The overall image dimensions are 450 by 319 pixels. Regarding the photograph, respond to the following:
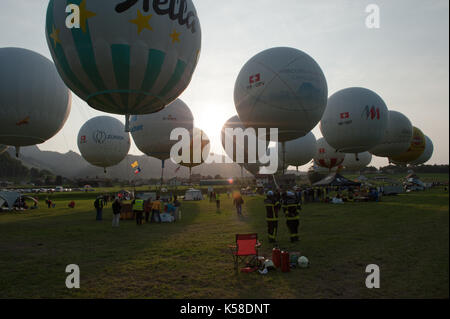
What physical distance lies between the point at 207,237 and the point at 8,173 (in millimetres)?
178229

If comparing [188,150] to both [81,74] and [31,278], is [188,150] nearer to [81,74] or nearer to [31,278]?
[81,74]

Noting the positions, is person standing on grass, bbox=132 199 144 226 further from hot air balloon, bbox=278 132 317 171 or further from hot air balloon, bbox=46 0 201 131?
hot air balloon, bbox=278 132 317 171

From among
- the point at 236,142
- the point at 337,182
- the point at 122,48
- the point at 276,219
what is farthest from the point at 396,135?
the point at 122,48

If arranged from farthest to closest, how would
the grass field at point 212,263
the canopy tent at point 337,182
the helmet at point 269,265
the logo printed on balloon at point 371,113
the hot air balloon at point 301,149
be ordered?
the hot air balloon at point 301,149 < the canopy tent at point 337,182 < the logo printed on balloon at point 371,113 < the helmet at point 269,265 < the grass field at point 212,263

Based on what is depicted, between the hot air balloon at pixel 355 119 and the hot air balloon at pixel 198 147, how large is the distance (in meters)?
11.7

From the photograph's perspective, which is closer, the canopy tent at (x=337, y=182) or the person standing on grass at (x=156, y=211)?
the person standing on grass at (x=156, y=211)

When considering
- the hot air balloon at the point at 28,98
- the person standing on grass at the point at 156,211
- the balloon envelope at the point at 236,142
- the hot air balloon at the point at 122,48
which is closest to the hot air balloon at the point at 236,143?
the balloon envelope at the point at 236,142

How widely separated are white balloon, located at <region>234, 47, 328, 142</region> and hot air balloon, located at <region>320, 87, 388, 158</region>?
659cm

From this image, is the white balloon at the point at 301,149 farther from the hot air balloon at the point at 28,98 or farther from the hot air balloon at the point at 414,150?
the hot air balloon at the point at 28,98

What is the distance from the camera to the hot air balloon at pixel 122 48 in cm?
887

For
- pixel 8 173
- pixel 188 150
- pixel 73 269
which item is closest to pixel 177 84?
pixel 73 269

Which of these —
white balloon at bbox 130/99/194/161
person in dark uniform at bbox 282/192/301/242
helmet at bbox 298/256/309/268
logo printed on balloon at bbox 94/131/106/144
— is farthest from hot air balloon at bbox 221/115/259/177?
helmet at bbox 298/256/309/268

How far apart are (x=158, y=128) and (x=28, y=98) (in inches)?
370

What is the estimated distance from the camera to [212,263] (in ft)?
26.3
